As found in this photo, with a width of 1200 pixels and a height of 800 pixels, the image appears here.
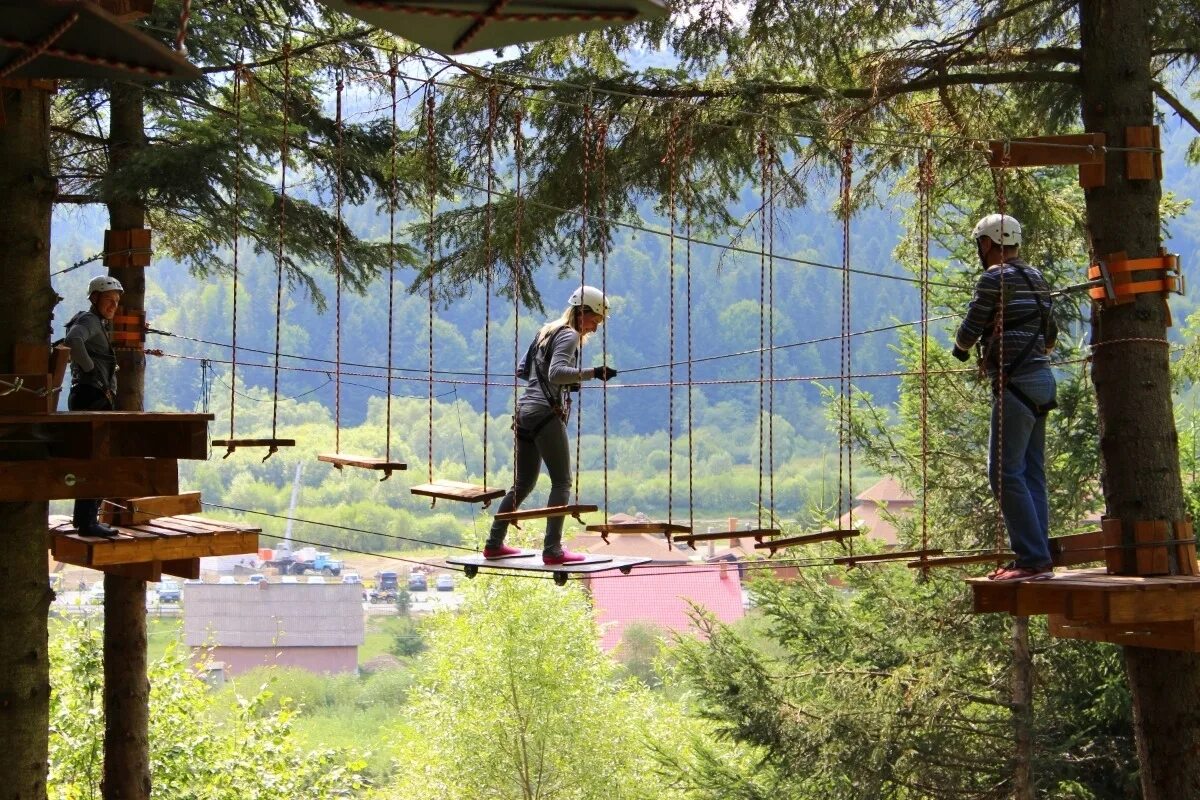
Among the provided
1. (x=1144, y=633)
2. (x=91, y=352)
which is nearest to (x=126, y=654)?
(x=91, y=352)

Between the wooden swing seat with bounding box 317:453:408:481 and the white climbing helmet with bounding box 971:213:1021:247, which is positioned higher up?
the white climbing helmet with bounding box 971:213:1021:247

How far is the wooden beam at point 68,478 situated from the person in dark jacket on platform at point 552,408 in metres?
1.91

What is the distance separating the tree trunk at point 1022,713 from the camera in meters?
12.3

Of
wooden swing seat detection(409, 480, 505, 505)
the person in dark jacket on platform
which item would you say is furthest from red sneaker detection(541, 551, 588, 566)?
wooden swing seat detection(409, 480, 505, 505)

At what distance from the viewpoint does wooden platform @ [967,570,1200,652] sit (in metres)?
4.91

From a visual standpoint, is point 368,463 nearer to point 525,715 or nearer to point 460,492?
point 460,492

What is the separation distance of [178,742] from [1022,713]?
7296mm

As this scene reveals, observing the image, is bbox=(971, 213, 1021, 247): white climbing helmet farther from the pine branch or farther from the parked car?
the parked car

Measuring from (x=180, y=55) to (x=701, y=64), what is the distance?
571 cm

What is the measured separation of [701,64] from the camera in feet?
26.8

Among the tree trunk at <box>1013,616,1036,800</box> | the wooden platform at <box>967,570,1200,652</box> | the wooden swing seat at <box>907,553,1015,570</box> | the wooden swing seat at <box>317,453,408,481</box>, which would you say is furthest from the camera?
the tree trunk at <box>1013,616,1036,800</box>

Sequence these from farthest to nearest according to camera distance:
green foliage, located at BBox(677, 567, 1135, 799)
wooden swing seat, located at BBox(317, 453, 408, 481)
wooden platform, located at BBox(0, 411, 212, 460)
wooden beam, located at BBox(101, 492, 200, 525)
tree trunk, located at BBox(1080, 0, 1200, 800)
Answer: green foliage, located at BBox(677, 567, 1135, 799) → wooden beam, located at BBox(101, 492, 200, 525) → tree trunk, located at BBox(1080, 0, 1200, 800) → wooden swing seat, located at BBox(317, 453, 408, 481) → wooden platform, located at BBox(0, 411, 212, 460)

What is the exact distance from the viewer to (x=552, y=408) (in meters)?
5.87

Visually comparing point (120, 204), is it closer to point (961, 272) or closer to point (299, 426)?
point (961, 272)
